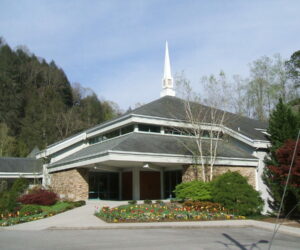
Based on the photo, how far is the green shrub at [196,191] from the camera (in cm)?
1847

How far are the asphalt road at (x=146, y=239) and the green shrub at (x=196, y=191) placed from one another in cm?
505

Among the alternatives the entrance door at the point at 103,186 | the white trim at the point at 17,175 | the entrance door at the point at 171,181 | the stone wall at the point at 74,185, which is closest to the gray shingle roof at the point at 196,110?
the entrance door at the point at 171,181

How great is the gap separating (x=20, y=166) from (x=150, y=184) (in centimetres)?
1467

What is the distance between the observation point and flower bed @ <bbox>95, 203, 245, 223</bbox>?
1498 centimetres

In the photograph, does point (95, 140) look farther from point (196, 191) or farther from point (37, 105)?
point (37, 105)

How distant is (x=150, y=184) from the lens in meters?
24.9

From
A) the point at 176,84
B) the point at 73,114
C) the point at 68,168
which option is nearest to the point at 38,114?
the point at 73,114

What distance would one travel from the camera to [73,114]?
2408 inches

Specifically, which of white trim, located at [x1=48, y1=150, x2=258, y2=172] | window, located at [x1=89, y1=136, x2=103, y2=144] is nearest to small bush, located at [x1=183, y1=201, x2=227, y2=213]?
white trim, located at [x1=48, y1=150, x2=258, y2=172]

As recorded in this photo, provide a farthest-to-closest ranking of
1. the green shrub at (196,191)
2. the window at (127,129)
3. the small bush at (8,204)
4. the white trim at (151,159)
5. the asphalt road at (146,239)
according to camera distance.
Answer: the window at (127,129), the white trim at (151,159), the green shrub at (196,191), the small bush at (8,204), the asphalt road at (146,239)

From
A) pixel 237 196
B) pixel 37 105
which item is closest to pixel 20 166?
pixel 237 196

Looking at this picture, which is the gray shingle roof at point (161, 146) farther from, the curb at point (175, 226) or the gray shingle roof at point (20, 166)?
the gray shingle roof at point (20, 166)

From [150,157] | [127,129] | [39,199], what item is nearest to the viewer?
[150,157]

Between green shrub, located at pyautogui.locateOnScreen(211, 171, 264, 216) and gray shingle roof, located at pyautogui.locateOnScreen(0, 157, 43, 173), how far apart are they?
20.2 metres
